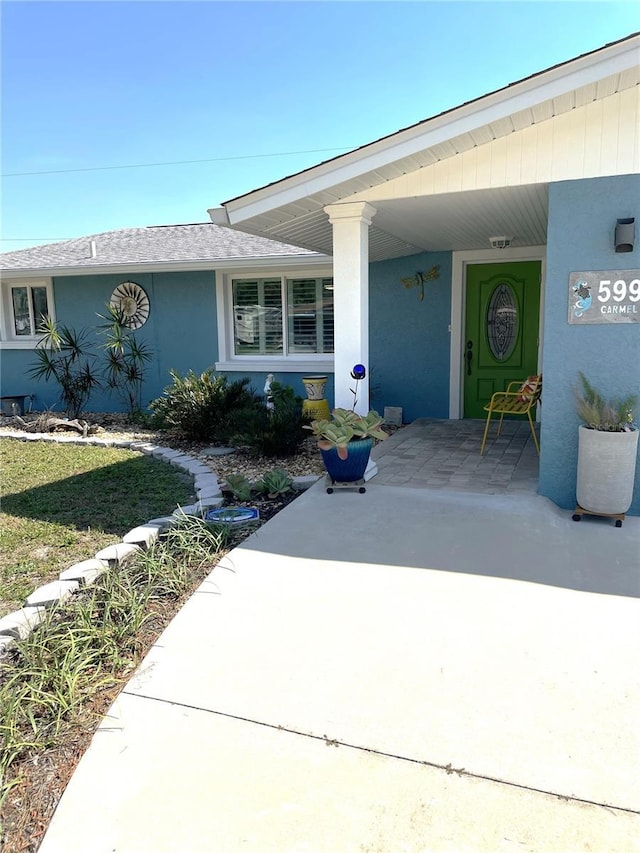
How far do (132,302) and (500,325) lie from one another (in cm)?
630

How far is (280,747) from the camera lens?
2.22 m

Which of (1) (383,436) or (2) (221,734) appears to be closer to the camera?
(2) (221,734)

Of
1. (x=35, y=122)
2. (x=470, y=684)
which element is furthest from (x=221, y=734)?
(x=35, y=122)

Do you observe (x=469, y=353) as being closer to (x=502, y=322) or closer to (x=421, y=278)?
(x=502, y=322)

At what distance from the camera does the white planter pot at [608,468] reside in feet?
13.7

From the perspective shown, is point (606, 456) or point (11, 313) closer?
point (606, 456)

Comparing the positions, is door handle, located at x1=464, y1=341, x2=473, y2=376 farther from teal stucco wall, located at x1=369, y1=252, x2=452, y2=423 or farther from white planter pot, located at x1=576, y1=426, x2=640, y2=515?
white planter pot, located at x1=576, y1=426, x2=640, y2=515

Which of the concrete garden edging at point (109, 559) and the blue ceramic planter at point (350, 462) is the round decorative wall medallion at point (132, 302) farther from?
the blue ceramic planter at point (350, 462)

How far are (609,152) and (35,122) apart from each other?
67.9 ft

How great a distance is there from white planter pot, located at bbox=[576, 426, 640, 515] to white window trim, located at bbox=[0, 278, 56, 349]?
9829 millimetres

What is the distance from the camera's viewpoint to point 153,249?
36.5 ft

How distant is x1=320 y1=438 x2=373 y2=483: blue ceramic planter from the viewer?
5.07 m

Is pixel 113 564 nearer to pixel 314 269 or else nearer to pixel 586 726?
pixel 586 726

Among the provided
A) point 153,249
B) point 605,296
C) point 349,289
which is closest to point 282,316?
point 153,249
